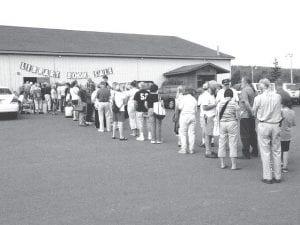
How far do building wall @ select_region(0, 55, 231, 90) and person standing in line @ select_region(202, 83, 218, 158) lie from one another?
19.3 m

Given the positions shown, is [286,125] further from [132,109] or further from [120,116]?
[132,109]

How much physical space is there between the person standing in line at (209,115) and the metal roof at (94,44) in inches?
771

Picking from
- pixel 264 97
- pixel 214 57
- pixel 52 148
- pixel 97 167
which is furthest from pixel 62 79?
pixel 264 97

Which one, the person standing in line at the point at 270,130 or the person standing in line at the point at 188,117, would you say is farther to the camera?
the person standing in line at the point at 188,117

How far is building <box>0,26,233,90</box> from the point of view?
85.4ft

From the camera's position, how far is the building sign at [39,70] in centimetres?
2595

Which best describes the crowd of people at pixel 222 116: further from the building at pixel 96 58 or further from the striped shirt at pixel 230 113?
the building at pixel 96 58

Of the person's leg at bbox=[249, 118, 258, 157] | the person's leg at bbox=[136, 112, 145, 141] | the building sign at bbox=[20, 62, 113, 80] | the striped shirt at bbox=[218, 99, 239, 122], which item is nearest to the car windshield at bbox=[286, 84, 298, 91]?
the building sign at bbox=[20, 62, 113, 80]

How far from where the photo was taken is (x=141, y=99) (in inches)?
469

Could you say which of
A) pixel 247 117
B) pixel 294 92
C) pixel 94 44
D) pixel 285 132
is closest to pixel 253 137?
pixel 247 117

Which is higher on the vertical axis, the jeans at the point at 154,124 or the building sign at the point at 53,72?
the building sign at the point at 53,72

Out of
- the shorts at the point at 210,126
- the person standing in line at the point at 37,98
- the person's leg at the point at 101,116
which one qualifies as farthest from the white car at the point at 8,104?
the shorts at the point at 210,126

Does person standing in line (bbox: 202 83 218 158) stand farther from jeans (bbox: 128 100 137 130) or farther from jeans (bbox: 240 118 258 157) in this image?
jeans (bbox: 128 100 137 130)

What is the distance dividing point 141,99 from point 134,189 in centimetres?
579
